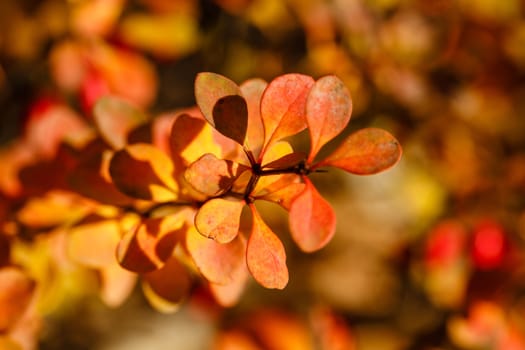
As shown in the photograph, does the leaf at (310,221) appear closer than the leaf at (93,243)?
Yes

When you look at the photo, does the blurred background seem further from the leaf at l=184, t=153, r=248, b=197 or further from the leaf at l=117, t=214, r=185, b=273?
the leaf at l=184, t=153, r=248, b=197

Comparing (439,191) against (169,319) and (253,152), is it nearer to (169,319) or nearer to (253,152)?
(169,319)

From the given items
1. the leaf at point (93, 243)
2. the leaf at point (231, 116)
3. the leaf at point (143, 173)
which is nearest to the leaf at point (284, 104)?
the leaf at point (231, 116)

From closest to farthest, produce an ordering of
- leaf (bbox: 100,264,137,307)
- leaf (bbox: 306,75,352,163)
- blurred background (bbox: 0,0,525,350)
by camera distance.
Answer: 1. leaf (bbox: 306,75,352,163)
2. leaf (bbox: 100,264,137,307)
3. blurred background (bbox: 0,0,525,350)

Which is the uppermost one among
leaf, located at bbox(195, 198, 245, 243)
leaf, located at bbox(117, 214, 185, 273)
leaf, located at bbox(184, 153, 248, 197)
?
leaf, located at bbox(184, 153, 248, 197)

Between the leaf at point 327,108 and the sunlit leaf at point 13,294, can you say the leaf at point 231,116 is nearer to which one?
the leaf at point 327,108

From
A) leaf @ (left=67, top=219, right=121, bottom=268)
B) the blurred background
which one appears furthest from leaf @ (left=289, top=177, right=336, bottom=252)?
the blurred background

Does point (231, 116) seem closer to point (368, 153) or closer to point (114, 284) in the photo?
point (368, 153)
